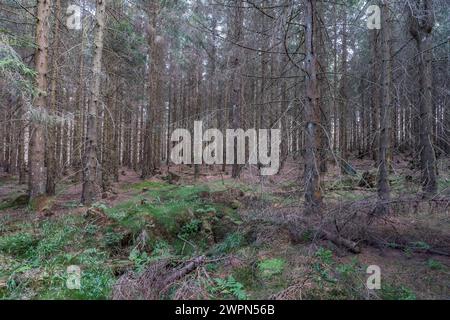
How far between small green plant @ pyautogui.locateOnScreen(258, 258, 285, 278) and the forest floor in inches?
0.6

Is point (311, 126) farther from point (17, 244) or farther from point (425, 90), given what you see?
point (17, 244)

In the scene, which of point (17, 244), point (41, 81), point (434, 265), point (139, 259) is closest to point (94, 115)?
point (41, 81)

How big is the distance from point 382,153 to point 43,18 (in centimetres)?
1068

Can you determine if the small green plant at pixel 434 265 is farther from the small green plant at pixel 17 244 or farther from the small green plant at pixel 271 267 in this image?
the small green plant at pixel 17 244

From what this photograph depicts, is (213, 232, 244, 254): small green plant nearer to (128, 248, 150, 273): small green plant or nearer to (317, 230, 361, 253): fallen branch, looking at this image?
(128, 248, 150, 273): small green plant

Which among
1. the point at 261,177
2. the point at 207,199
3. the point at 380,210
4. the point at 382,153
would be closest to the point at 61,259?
the point at 261,177

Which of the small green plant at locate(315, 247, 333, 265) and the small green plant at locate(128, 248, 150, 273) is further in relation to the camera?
the small green plant at locate(128, 248, 150, 273)

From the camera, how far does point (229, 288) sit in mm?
4008

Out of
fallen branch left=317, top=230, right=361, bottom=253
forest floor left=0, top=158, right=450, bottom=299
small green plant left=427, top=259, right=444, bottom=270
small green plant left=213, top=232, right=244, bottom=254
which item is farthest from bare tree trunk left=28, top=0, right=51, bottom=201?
small green plant left=427, top=259, right=444, bottom=270

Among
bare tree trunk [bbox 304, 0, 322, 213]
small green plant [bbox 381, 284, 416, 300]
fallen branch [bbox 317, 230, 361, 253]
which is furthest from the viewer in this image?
bare tree trunk [bbox 304, 0, 322, 213]

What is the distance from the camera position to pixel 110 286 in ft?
13.6

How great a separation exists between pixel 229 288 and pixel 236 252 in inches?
43.6

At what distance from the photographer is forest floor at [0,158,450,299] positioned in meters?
3.93
